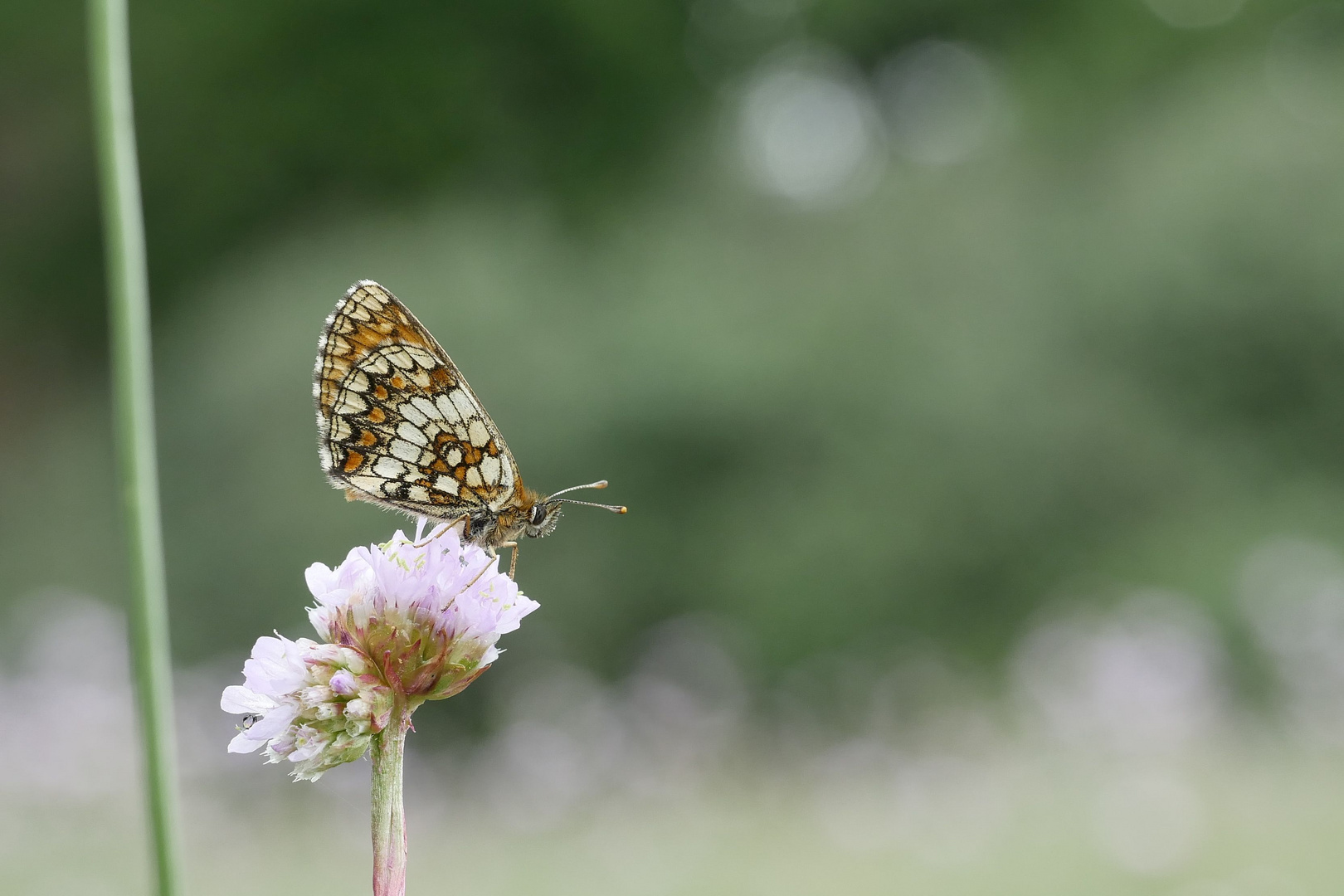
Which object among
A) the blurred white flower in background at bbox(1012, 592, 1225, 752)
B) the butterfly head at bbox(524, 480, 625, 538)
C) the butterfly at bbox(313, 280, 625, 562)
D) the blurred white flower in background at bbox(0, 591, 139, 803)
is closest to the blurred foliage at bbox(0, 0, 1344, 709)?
the blurred white flower in background at bbox(1012, 592, 1225, 752)

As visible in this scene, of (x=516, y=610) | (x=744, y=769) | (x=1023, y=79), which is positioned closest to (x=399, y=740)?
(x=516, y=610)

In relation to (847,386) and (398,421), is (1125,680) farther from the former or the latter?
(398,421)

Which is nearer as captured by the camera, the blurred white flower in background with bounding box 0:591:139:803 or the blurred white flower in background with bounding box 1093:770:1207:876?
the blurred white flower in background with bounding box 1093:770:1207:876

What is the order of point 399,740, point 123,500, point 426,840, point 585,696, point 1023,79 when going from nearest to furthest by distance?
point 123,500 → point 399,740 → point 426,840 → point 585,696 → point 1023,79

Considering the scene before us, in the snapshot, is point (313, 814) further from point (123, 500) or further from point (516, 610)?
point (123, 500)

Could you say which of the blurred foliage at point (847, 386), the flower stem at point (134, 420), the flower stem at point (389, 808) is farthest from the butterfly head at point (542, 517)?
the blurred foliage at point (847, 386)

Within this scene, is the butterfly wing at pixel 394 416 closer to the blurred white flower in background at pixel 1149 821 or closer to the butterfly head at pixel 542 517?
the butterfly head at pixel 542 517

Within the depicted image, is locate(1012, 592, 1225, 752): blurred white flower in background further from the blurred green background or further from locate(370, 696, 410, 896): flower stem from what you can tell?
locate(370, 696, 410, 896): flower stem
